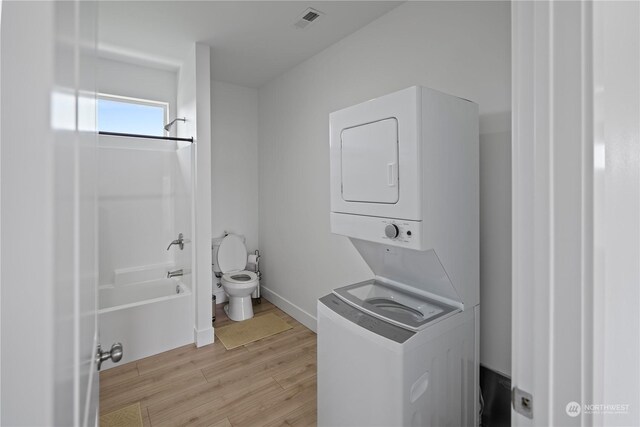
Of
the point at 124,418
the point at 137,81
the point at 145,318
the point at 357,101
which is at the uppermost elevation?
the point at 137,81

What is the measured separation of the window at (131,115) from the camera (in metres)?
3.15

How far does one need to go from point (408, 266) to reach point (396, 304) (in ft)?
0.71

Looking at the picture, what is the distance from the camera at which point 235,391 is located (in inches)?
Answer: 86.9

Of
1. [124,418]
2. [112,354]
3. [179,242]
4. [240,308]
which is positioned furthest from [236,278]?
[112,354]

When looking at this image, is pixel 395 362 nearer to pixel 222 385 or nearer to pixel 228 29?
pixel 222 385

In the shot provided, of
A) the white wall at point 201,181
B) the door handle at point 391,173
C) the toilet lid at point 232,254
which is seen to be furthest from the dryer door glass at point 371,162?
the toilet lid at point 232,254

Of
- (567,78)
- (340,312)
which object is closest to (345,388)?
(340,312)

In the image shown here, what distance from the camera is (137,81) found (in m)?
3.32

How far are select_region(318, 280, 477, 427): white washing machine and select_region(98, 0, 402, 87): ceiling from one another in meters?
1.99

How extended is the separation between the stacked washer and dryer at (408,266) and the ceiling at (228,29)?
1.10 metres

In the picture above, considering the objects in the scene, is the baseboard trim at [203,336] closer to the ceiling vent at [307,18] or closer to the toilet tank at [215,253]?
the toilet tank at [215,253]

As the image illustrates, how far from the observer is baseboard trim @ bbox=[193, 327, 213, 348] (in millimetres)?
2838

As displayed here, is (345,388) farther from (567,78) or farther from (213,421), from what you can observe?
(567,78)
